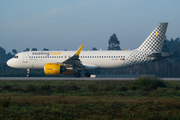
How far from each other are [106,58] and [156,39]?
6715 millimetres

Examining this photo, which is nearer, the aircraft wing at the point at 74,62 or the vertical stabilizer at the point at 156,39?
the aircraft wing at the point at 74,62

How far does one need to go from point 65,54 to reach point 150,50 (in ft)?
36.5

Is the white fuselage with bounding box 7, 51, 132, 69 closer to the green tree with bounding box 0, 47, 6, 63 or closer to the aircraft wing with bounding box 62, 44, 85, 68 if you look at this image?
the aircraft wing with bounding box 62, 44, 85, 68

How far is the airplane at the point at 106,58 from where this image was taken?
2888cm

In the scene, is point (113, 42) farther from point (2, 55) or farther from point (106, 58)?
point (2, 55)

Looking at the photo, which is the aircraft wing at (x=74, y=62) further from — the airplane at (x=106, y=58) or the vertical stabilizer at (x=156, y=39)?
the vertical stabilizer at (x=156, y=39)

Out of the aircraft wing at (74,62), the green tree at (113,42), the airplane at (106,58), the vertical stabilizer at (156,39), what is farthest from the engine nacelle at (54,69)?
the green tree at (113,42)

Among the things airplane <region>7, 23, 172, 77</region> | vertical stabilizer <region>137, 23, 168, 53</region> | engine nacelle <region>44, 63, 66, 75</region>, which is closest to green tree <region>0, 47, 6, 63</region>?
airplane <region>7, 23, 172, 77</region>

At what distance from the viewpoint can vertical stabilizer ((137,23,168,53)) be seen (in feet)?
97.3

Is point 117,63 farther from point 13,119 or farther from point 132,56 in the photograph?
point 13,119

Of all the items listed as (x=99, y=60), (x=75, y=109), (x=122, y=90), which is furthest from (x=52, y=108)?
(x=99, y=60)

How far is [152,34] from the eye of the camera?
98.4ft

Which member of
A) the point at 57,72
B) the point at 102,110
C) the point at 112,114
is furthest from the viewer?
the point at 57,72

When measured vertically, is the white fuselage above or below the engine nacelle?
above
